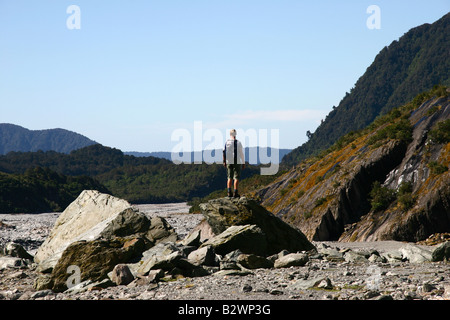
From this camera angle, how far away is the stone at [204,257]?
1753 centimetres

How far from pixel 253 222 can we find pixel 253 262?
13.6ft

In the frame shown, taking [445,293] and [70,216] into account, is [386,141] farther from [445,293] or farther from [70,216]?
[445,293]

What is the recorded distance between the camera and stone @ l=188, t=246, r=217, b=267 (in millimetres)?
17531

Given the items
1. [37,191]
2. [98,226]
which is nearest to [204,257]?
[98,226]

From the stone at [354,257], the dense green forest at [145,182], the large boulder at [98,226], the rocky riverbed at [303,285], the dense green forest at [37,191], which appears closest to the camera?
the rocky riverbed at [303,285]

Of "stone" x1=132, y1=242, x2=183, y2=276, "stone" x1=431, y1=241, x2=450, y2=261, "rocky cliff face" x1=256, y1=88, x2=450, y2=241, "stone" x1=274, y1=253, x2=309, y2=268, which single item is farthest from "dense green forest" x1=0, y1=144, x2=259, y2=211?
"stone" x1=431, y1=241, x2=450, y2=261

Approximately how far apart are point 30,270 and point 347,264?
13.9 metres

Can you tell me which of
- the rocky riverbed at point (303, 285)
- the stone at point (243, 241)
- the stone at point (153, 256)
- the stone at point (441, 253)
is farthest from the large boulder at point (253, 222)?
the stone at point (441, 253)

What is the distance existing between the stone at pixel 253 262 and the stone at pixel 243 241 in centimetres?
184

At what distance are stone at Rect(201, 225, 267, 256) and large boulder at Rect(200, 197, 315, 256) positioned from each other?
957mm

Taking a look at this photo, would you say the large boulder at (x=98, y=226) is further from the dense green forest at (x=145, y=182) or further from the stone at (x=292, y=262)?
the dense green forest at (x=145, y=182)

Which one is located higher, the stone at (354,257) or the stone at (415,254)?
the stone at (415,254)

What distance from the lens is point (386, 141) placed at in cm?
3606

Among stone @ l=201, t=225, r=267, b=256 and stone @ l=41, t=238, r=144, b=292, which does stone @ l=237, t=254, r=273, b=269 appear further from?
stone @ l=41, t=238, r=144, b=292
